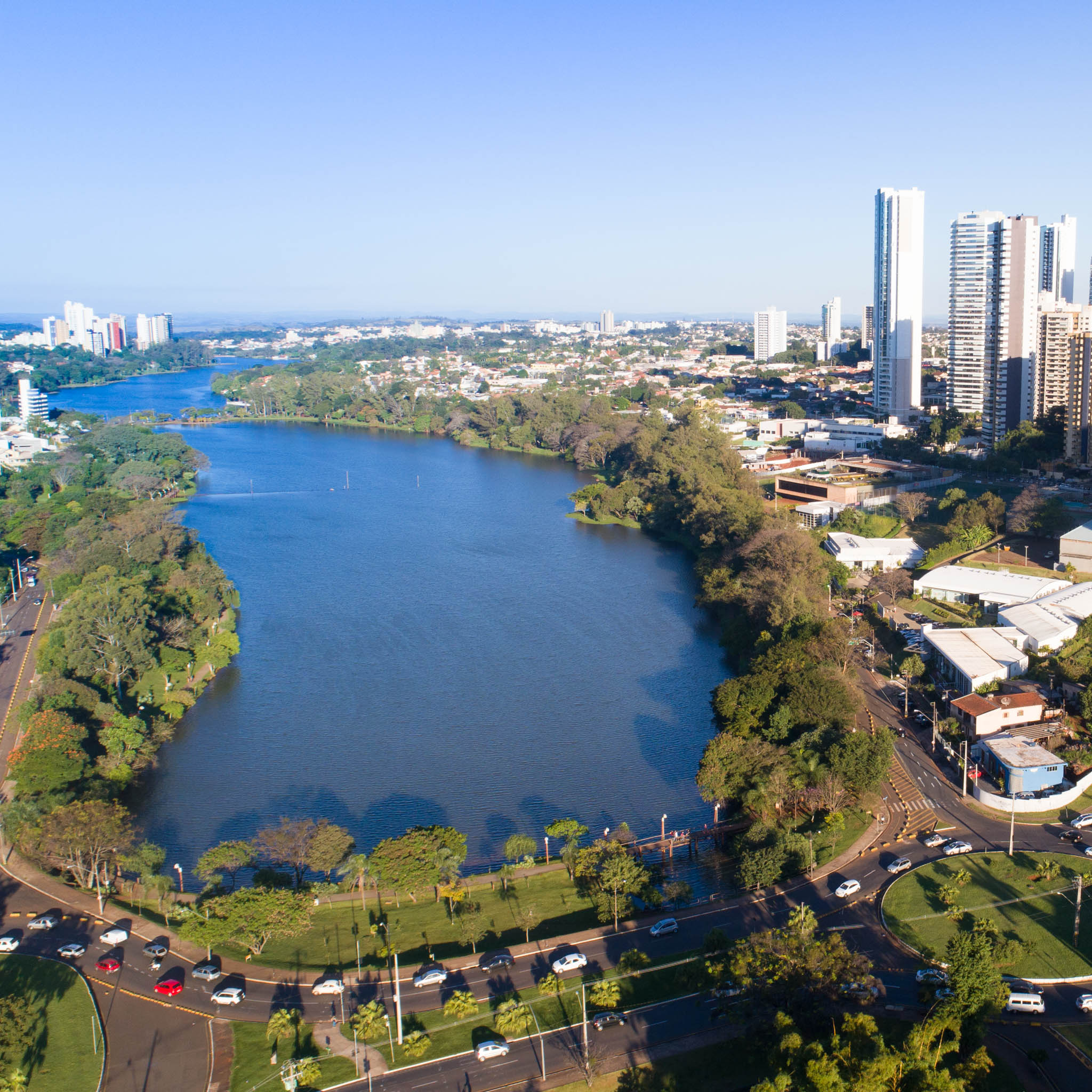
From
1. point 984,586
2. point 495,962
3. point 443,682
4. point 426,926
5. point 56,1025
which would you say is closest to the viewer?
point 56,1025

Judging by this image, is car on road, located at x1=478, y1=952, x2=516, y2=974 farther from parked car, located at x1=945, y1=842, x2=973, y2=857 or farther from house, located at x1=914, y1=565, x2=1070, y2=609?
house, located at x1=914, y1=565, x2=1070, y2=609

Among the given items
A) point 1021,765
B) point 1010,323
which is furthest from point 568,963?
point 1010,323

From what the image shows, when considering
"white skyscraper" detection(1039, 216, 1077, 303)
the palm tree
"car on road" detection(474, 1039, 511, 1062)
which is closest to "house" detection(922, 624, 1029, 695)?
the palm tree

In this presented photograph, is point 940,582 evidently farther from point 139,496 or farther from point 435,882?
point 139,496

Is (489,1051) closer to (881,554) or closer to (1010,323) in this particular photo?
(881,554)

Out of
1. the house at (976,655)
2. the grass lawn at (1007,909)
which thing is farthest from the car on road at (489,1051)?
the house at (976,655)

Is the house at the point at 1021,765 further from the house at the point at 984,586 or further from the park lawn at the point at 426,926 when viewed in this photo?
the house at the point at 984,586

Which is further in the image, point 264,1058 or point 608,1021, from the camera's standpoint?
point 608,1021
